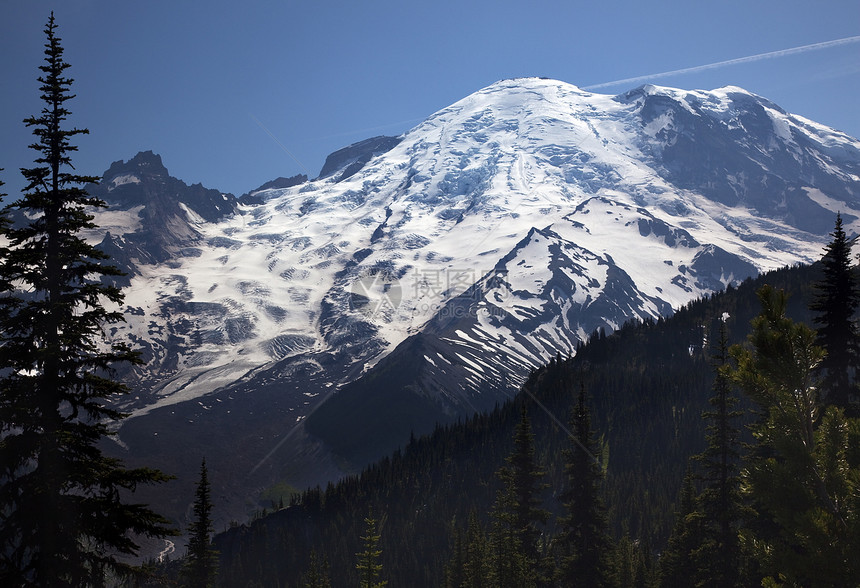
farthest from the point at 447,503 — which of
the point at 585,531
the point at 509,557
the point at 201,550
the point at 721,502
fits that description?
the point at 721,502

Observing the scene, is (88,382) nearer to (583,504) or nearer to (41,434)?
(41,434)

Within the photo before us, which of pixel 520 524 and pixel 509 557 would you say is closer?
pixel 509 557

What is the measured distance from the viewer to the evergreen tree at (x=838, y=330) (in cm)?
3906

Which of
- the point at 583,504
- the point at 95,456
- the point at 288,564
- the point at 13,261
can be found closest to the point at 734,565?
the point at 583,504

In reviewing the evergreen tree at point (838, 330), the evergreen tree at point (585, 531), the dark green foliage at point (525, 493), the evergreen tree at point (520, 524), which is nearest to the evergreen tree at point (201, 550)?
the evergreen tree at point (520, 524)

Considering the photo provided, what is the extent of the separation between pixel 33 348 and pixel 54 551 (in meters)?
5.04

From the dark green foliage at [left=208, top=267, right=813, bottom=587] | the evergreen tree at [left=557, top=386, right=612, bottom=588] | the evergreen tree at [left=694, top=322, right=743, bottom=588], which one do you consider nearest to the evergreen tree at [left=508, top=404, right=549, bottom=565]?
the evergreen tree at [left=557, top=386, right=612, bottom=588]

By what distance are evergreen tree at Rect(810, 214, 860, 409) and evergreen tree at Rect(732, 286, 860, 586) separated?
21787mm

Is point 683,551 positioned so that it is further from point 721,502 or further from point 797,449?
point 797,449

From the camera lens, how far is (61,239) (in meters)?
22.0

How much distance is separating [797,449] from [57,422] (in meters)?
17.6

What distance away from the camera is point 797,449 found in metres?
18.3

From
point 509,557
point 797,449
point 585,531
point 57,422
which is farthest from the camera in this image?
point 509,557

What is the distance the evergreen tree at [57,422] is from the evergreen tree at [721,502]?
29.9 metres
